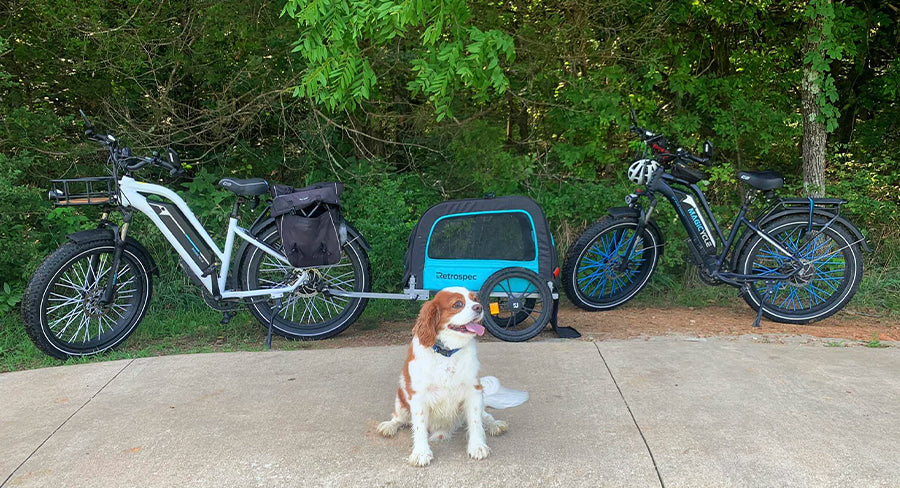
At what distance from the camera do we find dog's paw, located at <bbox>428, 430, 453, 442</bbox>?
3.06 meters

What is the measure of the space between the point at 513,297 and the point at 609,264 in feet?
4.38

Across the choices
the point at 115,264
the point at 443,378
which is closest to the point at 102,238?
the point at 115,264

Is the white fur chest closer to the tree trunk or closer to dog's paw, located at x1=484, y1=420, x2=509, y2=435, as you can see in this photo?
dog's paw, located at x1=484, y1=420, x2=509, y2=435

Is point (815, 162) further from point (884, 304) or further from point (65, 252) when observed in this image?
point (65, 252)

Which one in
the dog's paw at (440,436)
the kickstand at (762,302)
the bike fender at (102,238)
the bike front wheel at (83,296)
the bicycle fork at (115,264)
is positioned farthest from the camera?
the kickstand at (762,302)

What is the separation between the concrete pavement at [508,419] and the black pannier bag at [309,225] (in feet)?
2.30

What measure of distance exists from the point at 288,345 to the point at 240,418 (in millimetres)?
1569

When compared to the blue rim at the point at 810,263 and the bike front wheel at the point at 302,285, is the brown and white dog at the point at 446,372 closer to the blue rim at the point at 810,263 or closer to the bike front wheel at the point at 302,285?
the bike front wheel at the point at 302,285

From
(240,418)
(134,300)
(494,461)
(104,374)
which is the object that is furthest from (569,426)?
(134,300)

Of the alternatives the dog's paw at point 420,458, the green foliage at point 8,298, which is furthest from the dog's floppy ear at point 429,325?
the green foliage at point 8,298

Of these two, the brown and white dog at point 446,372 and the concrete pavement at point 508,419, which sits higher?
the brown and white dog at point 446,372

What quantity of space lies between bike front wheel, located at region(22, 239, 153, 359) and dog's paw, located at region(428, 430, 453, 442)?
9.66ft

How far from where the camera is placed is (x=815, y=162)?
6.75 meters

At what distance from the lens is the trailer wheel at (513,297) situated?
475cm
